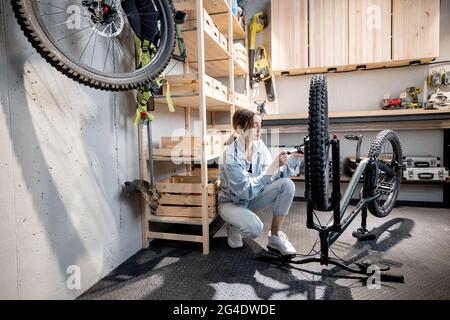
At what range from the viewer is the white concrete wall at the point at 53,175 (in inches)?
39.1

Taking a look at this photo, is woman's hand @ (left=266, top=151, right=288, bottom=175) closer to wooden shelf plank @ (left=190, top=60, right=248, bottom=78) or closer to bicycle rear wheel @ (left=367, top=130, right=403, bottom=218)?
bicycle rear wheel @ (left=367, top=130, right=403, bottom=218)

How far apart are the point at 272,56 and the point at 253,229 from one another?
2.17m

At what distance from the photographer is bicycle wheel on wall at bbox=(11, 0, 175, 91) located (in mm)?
888

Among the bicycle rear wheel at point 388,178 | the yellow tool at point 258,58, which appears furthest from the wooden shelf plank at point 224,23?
the bicycle rear wheel at point 388,178

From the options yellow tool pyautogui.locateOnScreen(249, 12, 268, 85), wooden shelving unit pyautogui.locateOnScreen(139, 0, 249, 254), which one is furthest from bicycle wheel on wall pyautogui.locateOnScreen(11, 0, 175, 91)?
yellow tool pyautogui.locateOnScreen(249, 12, 268, 85)

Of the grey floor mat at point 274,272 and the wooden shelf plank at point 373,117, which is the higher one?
the wooden shelf plank at point 373,117

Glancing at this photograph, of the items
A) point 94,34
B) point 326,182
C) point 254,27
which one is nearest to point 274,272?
point 326,182

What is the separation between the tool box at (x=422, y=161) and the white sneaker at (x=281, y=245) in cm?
179

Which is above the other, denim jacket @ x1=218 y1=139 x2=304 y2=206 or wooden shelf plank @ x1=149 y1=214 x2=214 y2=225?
denim jacket @ x1=218 y1=139 x2=304 y2=206

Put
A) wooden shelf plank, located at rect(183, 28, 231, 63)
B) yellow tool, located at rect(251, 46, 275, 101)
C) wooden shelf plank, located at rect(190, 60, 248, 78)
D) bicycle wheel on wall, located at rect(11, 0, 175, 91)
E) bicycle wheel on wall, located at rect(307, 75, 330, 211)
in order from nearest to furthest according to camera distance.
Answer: bicycle wheel on wall, located at rect(11, 0, 175, 91) < bicycle wheel on wall, located at rect(307, 75, 330, 211) < wooden shelf plank, located at rect(183, 28, 231, 63) < wooden shelf plank, located at rect(190, 60, 248, 78) < yellow tool, located at rect(251, 46, 275, 101)

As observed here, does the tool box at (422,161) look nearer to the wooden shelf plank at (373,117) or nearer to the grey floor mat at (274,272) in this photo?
the wooden shelf plank at (373,117)
